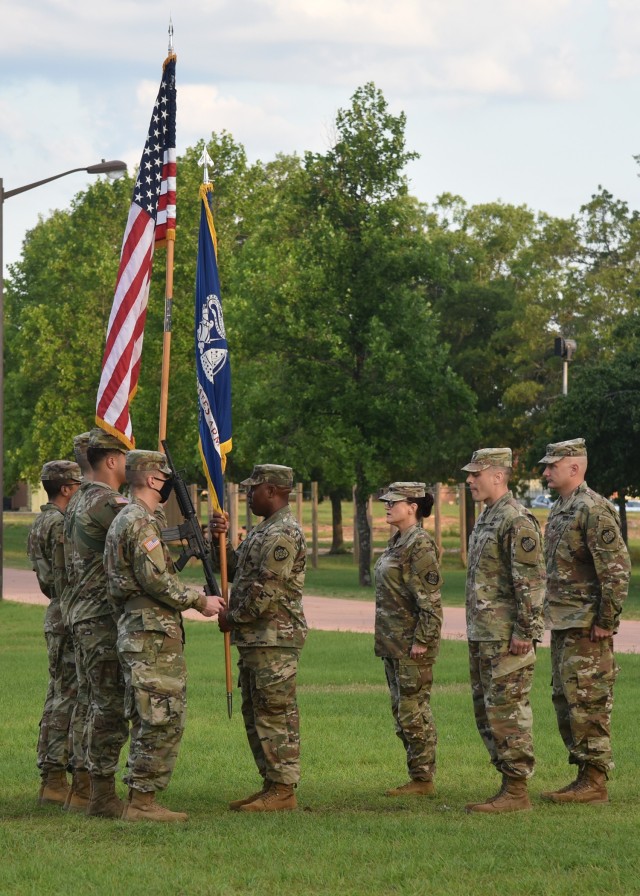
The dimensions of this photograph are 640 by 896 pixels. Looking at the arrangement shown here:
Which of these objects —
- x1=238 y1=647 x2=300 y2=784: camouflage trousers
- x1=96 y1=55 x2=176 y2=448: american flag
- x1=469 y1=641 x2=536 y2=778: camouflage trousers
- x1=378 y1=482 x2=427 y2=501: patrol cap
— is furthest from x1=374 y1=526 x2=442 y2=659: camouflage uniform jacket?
x1=96 y1=55 x2=176 y2=448: american flag

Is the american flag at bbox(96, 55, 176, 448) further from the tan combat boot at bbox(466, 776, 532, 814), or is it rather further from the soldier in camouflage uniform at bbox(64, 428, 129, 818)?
the tan combat boot at bbox(466, 776, 532, 814)

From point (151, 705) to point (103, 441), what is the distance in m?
1.81

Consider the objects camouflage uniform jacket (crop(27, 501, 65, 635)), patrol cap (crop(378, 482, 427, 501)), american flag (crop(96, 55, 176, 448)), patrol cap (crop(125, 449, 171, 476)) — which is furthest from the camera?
american flag (crop(96, 55, 176, 448))

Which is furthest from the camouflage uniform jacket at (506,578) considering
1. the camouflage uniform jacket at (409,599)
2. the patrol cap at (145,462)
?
the patrol cap at (145,462)

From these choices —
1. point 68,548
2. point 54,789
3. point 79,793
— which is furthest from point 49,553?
point 79,793

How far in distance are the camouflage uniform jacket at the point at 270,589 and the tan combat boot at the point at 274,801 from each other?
916mm

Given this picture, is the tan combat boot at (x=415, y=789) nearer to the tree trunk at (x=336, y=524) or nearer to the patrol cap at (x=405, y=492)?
the patrol cap at (x=405, y=492)

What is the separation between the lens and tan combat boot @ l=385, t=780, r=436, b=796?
9845 mm

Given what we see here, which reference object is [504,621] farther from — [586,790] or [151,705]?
[151,705]

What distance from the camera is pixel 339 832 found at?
27.7 feet

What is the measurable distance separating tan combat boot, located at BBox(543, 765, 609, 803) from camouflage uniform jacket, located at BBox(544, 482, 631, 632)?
0.97 metres

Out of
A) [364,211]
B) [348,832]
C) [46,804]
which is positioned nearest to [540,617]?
[348,832]

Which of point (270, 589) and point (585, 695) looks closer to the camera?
point (270, 589)

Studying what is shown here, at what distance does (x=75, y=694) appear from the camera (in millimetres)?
10039
